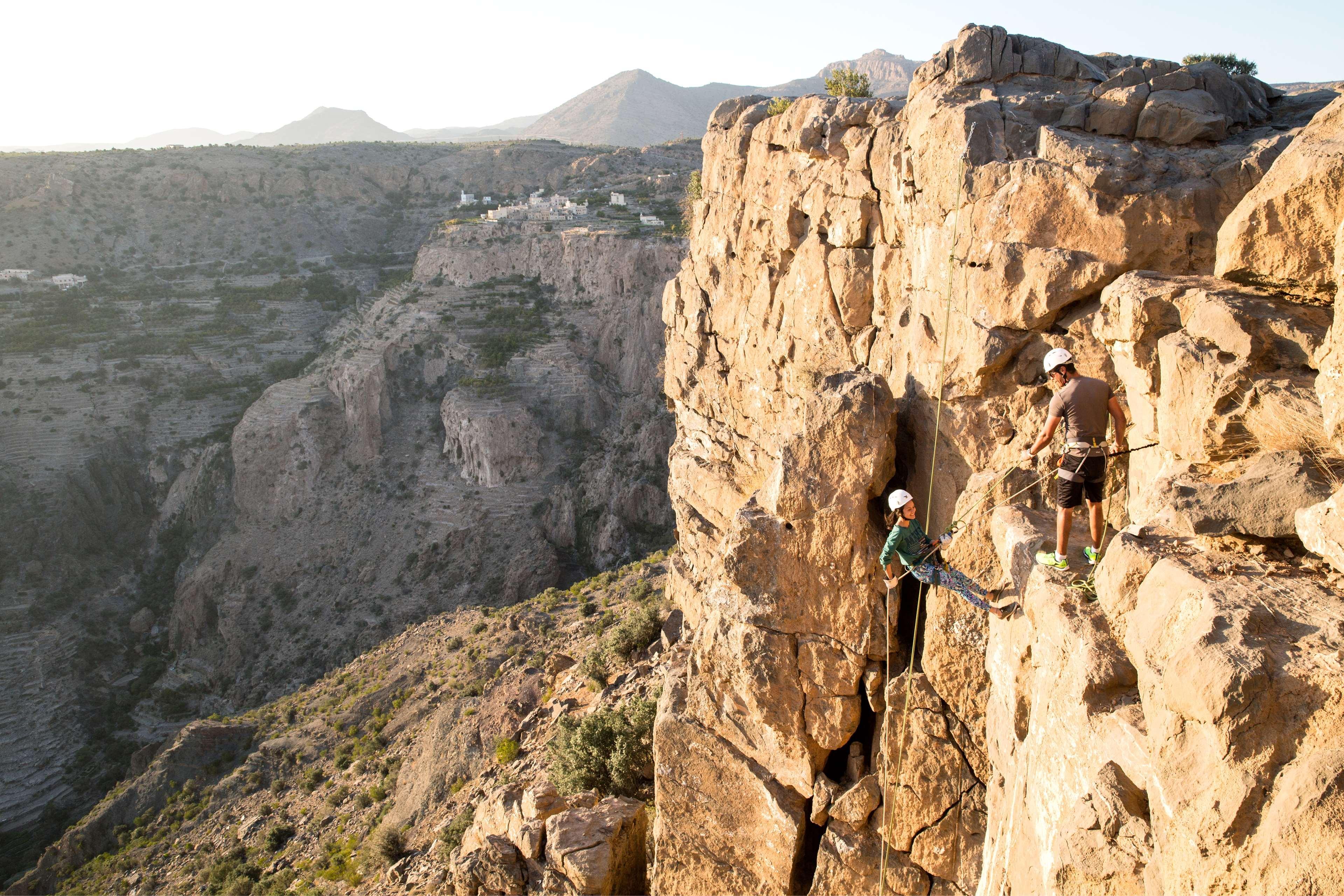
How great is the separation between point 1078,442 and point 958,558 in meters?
1.97

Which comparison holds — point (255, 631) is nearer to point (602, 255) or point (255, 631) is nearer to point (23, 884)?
point (23, 884)

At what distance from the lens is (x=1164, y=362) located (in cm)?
593

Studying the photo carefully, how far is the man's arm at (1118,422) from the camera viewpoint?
6.71 metres

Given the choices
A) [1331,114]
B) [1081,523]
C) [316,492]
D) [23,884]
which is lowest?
[23,884]

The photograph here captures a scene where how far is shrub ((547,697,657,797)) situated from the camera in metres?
14.2

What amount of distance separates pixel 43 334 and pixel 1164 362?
59.1m

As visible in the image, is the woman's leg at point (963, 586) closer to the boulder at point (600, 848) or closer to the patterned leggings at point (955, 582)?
the patterned leggings at point (955, 582)

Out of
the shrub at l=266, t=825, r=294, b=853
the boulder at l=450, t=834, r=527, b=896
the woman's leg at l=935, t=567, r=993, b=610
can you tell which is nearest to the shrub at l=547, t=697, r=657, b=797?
the boulder at l=450, t=834, r=527, b=896

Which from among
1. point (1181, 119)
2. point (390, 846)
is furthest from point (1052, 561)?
point (390, 846)

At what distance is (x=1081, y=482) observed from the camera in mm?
6508

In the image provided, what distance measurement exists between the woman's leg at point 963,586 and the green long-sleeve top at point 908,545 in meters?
0.28

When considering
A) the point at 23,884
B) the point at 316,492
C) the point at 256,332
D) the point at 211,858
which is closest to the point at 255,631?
the point at 316,492

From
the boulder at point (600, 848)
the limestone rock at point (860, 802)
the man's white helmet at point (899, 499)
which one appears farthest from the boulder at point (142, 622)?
the man's white helmet at point (899, 499)

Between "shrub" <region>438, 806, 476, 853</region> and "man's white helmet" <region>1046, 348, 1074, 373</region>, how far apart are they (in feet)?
44.9
